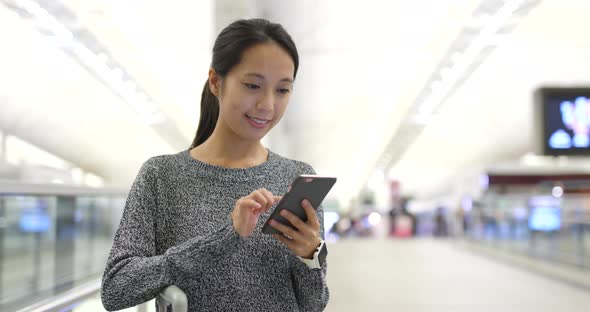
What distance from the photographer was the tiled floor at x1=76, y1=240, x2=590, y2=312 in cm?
739

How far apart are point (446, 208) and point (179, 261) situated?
116 ft

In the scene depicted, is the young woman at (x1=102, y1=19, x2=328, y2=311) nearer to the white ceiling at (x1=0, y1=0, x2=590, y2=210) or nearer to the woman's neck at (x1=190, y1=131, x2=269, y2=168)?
the woman's neck at (x1=190, y1=131, x2=269, y2=168)

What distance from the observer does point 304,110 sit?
17.0 meters

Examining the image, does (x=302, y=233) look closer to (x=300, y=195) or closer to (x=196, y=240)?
(x=300, y=195)

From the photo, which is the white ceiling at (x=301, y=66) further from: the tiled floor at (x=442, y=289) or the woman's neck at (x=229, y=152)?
the woman's neck at (x=229, y=152)

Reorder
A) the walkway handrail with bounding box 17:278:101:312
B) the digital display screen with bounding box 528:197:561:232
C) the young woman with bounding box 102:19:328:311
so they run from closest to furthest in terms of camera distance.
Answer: the young woman with bounding box 102:19:328:311, the walkway handrail with bounding box 17:278:101:312, the digital display screen with bounding box 528:197:561:232

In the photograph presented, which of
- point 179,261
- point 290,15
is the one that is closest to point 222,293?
point 179,261

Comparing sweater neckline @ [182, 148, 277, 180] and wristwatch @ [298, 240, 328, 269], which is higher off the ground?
sweater neckline @ [182, 148, 277, 180]

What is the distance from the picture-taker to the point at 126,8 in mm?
7203

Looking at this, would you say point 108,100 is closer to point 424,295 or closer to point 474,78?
point 424,295

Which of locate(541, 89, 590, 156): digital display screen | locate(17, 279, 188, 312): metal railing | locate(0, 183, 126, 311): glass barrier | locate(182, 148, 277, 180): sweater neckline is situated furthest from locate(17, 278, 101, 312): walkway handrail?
locate(541, 89, 590, 156): digital display screen

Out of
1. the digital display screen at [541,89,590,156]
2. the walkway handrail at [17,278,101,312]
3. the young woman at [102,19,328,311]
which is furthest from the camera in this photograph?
the digital display screen at [541,89,590,156]

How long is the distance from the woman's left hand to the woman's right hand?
0.10 m

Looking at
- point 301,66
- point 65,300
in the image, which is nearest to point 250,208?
point 65,300
